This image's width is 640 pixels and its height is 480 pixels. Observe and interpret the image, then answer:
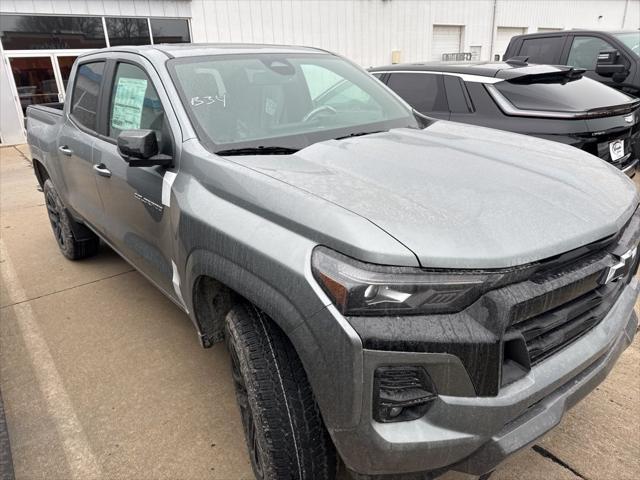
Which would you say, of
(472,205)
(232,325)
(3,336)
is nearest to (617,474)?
(472,205)

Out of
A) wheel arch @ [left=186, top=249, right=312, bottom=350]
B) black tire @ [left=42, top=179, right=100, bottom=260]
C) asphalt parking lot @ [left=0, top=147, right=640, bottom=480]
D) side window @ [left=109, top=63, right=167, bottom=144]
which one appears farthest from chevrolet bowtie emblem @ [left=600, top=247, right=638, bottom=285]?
black tire @ [left=42, top=179, right=100, bottom=260]

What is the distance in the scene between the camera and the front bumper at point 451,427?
1.42 meters

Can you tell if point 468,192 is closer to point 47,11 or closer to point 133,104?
point 133,104

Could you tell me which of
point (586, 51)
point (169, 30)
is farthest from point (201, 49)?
point (169, 30)

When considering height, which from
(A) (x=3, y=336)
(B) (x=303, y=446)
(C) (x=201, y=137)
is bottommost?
(A) (x=3, y=336)

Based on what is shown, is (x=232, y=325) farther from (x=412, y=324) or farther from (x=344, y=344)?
(x=412, y=324)

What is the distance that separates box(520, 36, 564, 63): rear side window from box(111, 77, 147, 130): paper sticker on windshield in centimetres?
648

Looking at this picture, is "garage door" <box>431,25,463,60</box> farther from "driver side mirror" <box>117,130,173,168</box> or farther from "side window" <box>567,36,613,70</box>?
"driver side mirror" <box>117,130,173,168</box>

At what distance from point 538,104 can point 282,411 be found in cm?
377

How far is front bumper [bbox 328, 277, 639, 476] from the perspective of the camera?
142 cm

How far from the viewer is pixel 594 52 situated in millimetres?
6941

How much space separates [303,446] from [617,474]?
4.67 ft

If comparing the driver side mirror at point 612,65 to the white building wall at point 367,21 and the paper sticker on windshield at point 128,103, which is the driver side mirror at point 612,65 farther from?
the white building wall at point 367,21

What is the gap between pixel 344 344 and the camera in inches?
55.4
